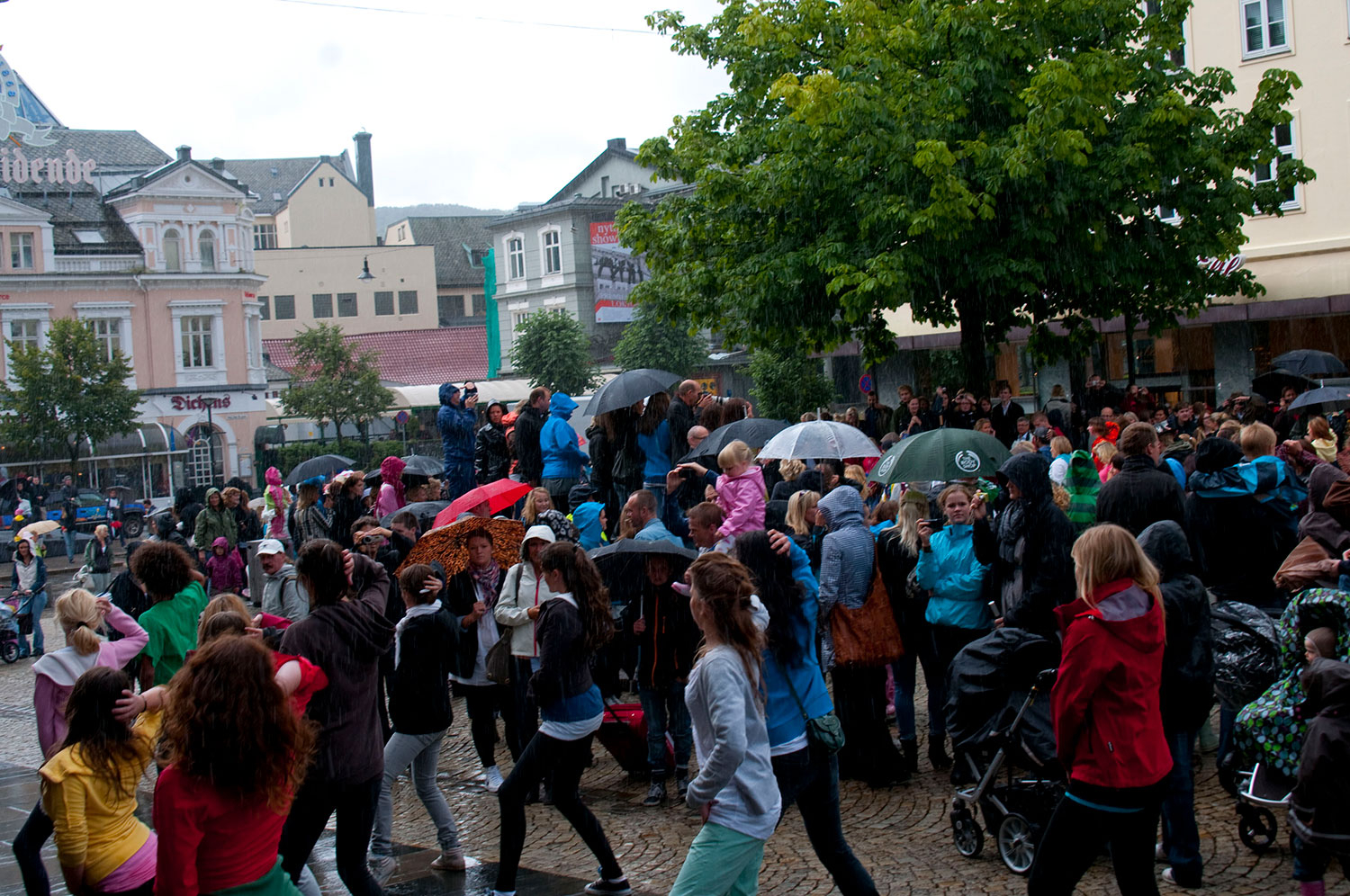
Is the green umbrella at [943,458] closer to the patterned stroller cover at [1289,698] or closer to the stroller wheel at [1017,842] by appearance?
the stroller wheel at [1017,842]

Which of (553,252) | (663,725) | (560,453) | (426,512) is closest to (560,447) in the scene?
(560,453)

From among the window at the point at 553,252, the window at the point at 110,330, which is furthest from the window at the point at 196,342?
the window at the point at 553,252

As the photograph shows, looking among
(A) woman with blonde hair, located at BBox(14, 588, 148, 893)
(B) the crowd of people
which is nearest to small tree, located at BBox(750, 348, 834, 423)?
(B) the crowd of people

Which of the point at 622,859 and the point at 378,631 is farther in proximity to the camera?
the point at 622,859

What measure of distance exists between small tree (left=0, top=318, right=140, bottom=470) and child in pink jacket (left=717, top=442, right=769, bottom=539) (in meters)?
37.5

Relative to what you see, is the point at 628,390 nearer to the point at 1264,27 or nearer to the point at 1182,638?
the point at 1182,638

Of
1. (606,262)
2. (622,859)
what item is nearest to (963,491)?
(622,859)

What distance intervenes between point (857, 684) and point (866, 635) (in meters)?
0.32

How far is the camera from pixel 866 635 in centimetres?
782

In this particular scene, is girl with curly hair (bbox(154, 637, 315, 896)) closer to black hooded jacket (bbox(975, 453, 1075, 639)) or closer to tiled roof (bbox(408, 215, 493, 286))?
black hooded jacket (bbox(975, 453, 1075, 639))

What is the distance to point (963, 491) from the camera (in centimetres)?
780

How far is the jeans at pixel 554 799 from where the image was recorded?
616 cm

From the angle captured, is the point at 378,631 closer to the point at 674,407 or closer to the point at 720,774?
the point at 720,774

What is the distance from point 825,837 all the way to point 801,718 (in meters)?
0.49
